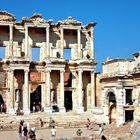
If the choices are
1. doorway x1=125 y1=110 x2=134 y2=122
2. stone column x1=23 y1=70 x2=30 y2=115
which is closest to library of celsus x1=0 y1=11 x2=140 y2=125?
stone column x1=23 y1=70 x2=30 y2=115

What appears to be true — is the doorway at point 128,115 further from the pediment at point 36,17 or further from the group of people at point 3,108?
the pediment at point 36,17

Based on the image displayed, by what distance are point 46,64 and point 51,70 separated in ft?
2.69

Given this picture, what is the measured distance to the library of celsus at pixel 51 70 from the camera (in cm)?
3716

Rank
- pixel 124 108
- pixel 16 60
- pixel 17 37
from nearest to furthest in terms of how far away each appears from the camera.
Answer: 1. pixel 124 108
2. pixel 16 60
3. pixel 17 37

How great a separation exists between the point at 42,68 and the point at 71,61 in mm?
3267

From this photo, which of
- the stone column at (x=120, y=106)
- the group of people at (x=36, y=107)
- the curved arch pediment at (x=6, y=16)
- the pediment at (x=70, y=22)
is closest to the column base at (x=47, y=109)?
the group of people at (x=36, y=107)

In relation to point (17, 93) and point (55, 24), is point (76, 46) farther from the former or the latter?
point (17, 93)

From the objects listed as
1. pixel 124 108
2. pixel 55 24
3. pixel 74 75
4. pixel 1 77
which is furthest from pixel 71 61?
pixel 124 108

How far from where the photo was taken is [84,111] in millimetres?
39656

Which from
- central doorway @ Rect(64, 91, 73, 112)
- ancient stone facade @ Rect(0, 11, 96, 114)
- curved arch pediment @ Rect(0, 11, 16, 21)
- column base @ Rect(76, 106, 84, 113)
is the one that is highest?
curved arch pediment @ Rect(0, 11, 16, 21)

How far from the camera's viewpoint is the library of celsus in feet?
122

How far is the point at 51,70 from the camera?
38.3m

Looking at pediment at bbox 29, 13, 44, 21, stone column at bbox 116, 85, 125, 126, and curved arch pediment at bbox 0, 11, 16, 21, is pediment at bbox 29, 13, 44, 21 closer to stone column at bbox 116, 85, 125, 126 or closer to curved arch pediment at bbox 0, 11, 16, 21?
curved arch pediment at bbox 0, 11, 16, 21

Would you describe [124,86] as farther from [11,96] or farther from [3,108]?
[3,108]
